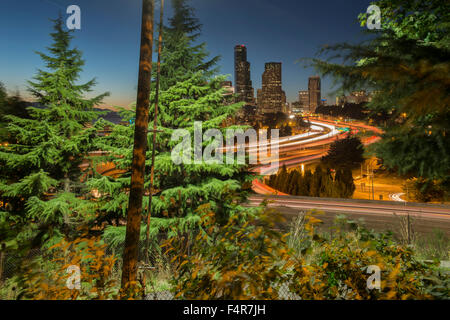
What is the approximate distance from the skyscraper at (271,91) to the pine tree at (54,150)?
168531 millimetres

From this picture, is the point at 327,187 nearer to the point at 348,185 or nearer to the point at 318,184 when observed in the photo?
the point at 318,184

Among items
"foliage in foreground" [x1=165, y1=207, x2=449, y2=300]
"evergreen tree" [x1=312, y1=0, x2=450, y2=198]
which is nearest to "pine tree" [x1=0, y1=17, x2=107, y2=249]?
"foliage in foreground" [x1=165, y1=207, x2=449, y2=300]

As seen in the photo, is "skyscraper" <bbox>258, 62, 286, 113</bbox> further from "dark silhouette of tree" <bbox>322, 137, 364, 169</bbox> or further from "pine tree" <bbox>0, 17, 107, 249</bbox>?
"pine tree" <bbox>0, 17, 107, 249</bbox>

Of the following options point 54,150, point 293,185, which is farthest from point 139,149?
point 293,185

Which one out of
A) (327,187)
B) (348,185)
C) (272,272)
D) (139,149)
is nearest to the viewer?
(272,272)

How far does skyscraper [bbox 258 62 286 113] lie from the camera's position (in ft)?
578

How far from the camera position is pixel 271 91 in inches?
7323

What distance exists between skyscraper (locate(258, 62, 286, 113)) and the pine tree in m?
169

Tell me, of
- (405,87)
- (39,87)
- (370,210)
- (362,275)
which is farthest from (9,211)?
(370,210)

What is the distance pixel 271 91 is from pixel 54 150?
191344 millimetres

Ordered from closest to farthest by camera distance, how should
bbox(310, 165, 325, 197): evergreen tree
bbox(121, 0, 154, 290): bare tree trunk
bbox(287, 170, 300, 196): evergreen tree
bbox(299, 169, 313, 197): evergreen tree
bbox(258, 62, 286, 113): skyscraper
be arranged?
bbox(121, 0, 154, 290): bare tree trunk, bbox(310, 165, 325, 197): evergreen tree, bbox(299, 169, 313, 197): evergreen tree, bbox(287, 170, 300, 196): evergreen tree, bbox(258, 62, 286, 113): skyscraper

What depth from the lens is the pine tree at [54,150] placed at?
9.23 meters
